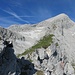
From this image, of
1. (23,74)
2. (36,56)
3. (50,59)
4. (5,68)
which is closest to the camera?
(5,68)

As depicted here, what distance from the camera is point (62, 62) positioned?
199875mm

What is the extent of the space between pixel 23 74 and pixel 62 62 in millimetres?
105340

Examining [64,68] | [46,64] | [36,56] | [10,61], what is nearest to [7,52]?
[10,61]

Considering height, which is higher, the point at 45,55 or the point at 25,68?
the point at 45,55

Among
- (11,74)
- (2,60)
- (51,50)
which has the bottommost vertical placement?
(11,74)

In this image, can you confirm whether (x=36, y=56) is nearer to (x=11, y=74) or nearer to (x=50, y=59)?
(x=50, y=59)

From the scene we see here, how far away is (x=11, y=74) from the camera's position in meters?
79.3

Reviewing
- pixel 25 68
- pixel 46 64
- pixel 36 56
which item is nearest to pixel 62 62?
pixel 46 64

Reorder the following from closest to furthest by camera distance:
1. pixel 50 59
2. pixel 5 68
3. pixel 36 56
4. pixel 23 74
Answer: pixel 5 68 → pixel 23 74 → pixel 36 56 → pixel 50 59

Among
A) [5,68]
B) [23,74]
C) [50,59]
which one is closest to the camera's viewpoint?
[5,68]

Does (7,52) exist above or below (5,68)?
above

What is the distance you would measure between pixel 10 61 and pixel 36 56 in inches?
3527

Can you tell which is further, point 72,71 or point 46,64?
point 72,71

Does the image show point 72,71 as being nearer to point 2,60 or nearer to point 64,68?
point 64,68
